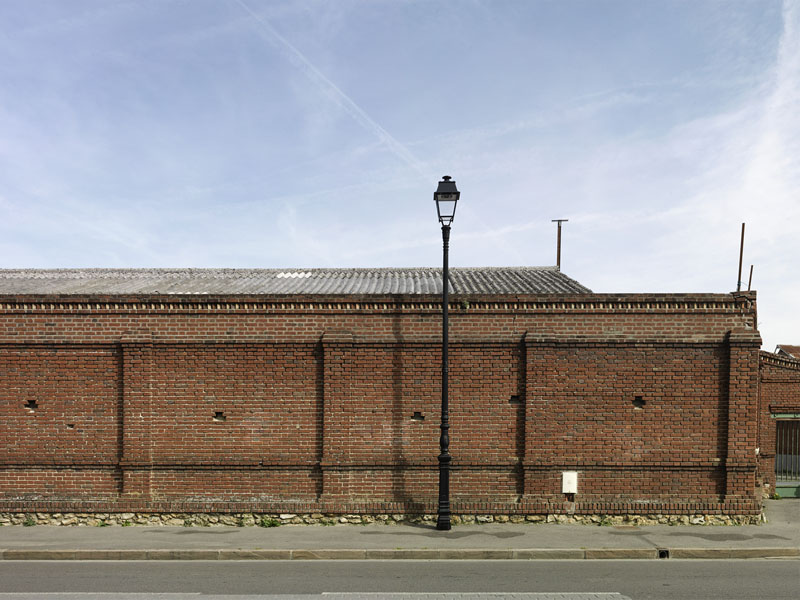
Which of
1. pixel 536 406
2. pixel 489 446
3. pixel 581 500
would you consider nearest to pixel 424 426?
pixel 489 446

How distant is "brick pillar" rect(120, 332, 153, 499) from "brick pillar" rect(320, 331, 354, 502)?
11.4 ft

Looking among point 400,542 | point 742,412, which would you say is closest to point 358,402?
point 400,542

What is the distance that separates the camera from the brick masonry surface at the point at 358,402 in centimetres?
1170

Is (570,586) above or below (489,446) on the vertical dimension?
below

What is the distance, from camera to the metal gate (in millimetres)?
15047

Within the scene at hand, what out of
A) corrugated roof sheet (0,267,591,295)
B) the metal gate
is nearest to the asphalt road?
corrugated roof sheet (0,267,591,295)

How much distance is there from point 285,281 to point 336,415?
4880 millimetres

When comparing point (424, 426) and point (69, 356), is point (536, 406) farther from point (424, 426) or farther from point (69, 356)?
point (69, 356)

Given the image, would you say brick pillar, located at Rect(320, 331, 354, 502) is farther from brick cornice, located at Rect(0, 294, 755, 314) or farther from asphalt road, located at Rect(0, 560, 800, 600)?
asphalt road, located at Rect(0, 560, 800, 600)

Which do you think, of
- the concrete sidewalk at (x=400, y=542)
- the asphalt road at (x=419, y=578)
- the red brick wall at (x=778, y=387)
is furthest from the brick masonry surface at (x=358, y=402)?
the red brick wall at (x=778, y=387)

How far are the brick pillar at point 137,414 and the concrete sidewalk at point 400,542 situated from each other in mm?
917

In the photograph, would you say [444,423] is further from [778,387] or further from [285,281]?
[778,387]

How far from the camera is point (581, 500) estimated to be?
11.7 meters

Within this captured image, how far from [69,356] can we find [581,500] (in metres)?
10.6
